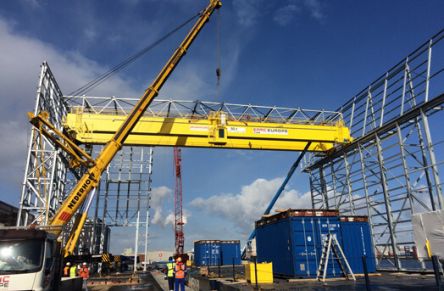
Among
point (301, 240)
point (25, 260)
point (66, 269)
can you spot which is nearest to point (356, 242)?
point (301, 240)

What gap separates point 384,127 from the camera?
22.7 m

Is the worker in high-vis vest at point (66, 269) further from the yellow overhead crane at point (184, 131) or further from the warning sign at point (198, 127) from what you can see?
the warning sign at point (198, 127)

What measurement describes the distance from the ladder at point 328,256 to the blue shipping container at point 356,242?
76 cm

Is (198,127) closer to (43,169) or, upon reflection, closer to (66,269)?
(43,169)

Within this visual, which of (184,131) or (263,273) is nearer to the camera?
(263,273)

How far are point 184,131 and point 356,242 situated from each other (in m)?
12.4

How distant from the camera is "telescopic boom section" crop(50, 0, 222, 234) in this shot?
53.9ft

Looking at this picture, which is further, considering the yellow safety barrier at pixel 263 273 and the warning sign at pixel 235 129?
the warning sign at pixel 235 129

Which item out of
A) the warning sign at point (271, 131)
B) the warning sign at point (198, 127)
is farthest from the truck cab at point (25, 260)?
the warning sign at point (271, 131)

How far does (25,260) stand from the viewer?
27.3 feet

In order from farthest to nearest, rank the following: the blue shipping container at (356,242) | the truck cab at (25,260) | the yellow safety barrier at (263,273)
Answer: the blue shipping container at (356,242) < the yellow safety barrier at (263,273) < the truck cab at (25,260)

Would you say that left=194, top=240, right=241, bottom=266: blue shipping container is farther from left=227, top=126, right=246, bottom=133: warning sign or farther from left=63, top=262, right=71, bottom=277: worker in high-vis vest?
left=63, top=262, right=71, bottom=277: worker in high-vis vest

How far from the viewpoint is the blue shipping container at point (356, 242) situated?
1750 centimetres

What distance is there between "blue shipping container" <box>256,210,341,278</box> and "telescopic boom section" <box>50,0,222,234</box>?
9.57 meters
